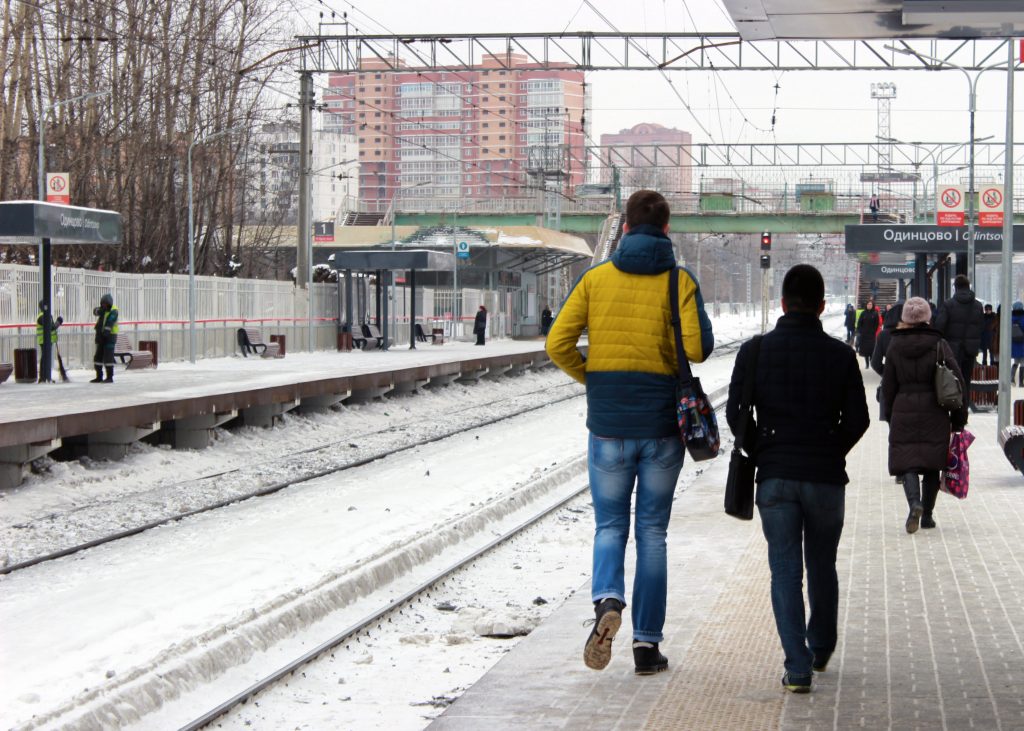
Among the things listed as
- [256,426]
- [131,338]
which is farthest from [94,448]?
[131,338]

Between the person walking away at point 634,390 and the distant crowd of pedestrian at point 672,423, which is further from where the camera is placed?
the person walking away at point 634,390

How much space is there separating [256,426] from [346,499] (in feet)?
28.5

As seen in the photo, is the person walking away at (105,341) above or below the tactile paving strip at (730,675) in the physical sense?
above

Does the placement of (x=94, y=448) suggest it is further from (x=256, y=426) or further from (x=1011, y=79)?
(x=1011, y=79)

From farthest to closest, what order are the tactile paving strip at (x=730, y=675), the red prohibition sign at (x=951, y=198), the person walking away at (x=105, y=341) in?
1. the red prohibition sign at (x=951, y=198)
2. the person walking away at (x=105, y=341)
3. the tactile paving strip at (x=730, y=675)

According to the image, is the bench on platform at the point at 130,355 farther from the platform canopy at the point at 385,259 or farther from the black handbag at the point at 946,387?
the black handbag at the point at 946,387

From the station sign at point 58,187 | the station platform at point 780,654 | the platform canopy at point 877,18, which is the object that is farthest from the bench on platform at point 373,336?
the platform canopy at point 877,18

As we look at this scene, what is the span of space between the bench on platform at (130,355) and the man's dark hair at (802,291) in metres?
26.7

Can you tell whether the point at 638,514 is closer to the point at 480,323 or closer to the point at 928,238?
the point at 928,238

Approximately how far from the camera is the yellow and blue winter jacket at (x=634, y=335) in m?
6.15

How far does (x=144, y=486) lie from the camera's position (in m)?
16.4

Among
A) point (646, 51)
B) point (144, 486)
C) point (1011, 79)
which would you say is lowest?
point (144, 486)

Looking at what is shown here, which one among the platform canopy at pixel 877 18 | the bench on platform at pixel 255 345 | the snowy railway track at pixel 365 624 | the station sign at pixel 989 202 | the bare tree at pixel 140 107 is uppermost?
the bare tree at pixel 140 107

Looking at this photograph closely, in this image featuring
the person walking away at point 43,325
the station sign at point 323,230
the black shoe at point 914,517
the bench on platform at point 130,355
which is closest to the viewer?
the black shoe at point 914,517
